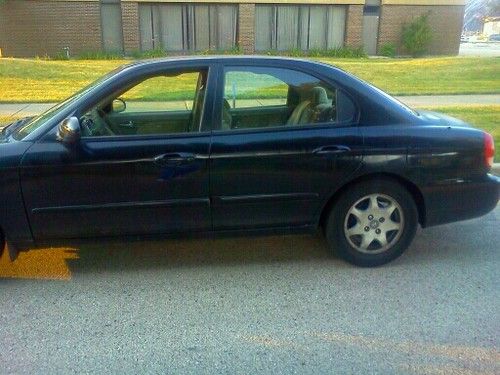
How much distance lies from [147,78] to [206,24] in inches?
822

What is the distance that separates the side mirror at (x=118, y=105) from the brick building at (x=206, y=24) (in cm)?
2033

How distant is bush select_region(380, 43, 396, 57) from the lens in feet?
81.4

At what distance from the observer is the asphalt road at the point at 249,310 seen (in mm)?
2518

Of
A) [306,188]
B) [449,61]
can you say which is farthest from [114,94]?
[449,61]

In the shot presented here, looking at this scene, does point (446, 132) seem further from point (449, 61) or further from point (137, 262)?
point (449, 61)

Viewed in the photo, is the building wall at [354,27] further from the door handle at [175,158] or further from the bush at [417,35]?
the door handle at [175,158]

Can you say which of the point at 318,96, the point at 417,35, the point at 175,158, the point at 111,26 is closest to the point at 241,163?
the point at 175,158

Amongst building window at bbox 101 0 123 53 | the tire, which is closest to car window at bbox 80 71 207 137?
the tire

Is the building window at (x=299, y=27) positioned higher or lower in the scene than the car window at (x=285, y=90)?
higher

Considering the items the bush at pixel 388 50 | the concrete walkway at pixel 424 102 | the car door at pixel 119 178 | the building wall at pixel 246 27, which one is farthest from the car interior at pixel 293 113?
the bush at pixel 388 50

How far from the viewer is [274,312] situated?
2.98 metres

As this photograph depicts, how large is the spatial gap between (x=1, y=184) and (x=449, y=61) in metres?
18.3

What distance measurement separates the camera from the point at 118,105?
355 centimetres

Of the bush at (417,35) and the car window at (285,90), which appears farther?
the bush at (417,35)
